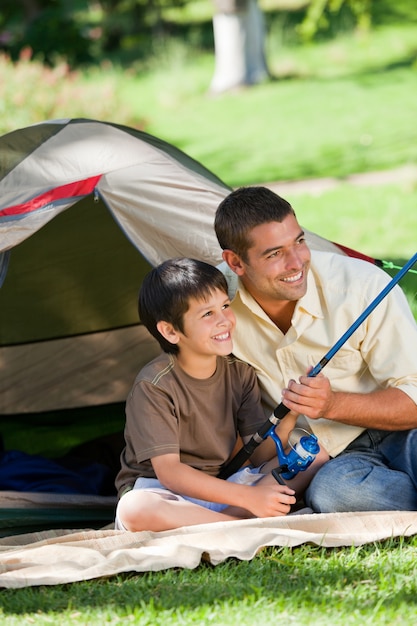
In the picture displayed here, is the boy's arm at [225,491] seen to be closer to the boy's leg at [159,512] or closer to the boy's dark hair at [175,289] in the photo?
the boy's leg at [159,512]

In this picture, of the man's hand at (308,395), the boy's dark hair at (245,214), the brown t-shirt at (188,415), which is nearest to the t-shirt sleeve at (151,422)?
the brown t-shirt at (188,415)

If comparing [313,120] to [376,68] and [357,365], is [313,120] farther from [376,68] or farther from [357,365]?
[357,365]

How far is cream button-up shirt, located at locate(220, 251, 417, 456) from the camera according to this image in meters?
2.96

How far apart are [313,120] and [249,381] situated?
8735mm

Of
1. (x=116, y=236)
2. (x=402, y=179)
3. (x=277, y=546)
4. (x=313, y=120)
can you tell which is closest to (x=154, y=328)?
(x=277, y=546)

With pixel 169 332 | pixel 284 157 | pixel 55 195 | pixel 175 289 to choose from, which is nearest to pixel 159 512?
pixel 169 332

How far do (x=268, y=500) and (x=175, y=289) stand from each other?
655 millimetres

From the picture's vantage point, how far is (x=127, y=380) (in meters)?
4.42

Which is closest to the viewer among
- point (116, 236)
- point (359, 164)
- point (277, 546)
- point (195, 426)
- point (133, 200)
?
point (277, 546)

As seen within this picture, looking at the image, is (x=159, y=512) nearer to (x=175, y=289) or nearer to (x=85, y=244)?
(x=175, y=289)

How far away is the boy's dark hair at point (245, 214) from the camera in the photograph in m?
2.97

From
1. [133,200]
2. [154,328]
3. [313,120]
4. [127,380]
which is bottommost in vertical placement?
[313,120]

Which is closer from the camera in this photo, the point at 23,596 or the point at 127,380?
the point at 23,596

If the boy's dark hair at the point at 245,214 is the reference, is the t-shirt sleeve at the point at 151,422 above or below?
below
